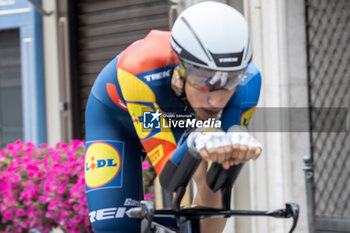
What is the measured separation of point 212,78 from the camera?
2.44 m

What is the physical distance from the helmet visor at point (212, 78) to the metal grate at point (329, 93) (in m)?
4.74

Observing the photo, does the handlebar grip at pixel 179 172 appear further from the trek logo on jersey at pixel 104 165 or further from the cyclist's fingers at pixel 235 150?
the trek logo on jersey at pixel 104 165

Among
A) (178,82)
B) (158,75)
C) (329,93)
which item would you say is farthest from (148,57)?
(329,93)

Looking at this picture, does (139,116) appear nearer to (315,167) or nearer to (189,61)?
(189,61)

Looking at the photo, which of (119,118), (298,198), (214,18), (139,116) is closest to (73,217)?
(298,198)

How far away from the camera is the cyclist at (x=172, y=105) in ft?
7.72

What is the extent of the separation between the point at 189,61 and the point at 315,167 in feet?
16.9

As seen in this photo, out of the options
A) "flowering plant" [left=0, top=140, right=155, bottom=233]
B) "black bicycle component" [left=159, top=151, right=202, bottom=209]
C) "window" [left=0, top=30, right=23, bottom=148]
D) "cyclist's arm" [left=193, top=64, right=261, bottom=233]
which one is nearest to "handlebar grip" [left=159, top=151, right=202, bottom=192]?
"black bicycle component" [left=159, top=151, right=202, bottom=209]

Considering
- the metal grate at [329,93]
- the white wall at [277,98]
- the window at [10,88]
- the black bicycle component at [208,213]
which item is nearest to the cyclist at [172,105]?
the black bicycle component at [208,213]

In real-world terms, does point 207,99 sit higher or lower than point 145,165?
higher

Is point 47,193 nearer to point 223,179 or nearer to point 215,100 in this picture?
point 215,100

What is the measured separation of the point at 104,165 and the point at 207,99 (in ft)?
2.74

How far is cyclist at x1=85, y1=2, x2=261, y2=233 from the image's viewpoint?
235cm

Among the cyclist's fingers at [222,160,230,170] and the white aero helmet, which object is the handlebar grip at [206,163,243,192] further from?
the white aero helmet
